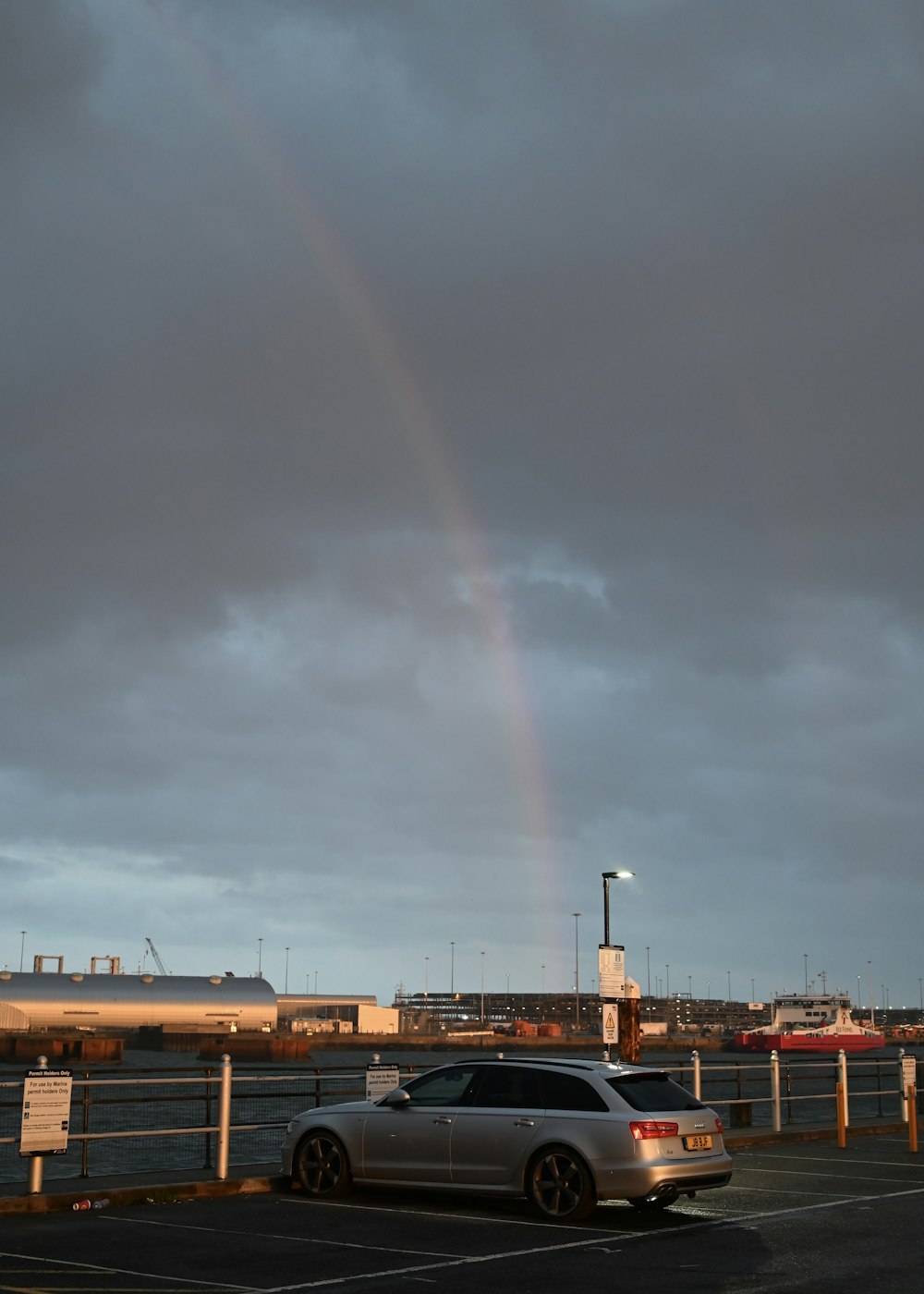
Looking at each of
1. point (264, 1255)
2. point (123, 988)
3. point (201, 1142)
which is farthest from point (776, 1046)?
point (264, 1255)

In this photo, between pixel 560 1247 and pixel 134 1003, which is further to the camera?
pixel 134 1003

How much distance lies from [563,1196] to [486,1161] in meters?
0.96

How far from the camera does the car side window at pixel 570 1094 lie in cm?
1567

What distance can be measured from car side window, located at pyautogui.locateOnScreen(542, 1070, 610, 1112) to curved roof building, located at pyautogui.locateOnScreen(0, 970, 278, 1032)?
160110 mm

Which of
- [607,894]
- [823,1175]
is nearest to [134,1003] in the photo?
[607,894]

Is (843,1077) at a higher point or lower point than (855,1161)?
higher

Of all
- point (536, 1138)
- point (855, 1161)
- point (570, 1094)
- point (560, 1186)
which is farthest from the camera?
point (855, 1161)

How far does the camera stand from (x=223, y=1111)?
1870 centimetres

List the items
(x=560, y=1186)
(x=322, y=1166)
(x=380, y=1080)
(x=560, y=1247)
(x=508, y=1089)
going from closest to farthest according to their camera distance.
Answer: (x=560, y=1247) → (x=560, y=1186) → (x=508, y=1089) → (x=322, y=1166) → (x=380, y=1080)

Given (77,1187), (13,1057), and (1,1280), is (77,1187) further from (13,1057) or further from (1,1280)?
(13,1057)

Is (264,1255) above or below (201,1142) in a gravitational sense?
above

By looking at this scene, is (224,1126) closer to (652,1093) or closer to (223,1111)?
(223,1111)

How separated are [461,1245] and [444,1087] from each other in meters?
2.93

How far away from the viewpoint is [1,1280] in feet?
38.4
